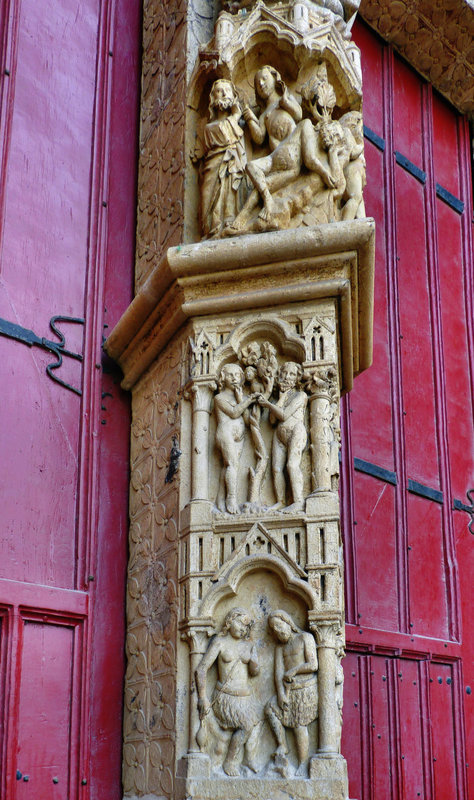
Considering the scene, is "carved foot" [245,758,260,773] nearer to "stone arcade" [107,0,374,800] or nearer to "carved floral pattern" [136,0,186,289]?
"stone arcade" [107,0,374,800]

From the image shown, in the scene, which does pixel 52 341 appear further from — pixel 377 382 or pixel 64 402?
pixel 377 382

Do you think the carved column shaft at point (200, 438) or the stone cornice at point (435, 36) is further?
the stone cornice at point (435, 36)

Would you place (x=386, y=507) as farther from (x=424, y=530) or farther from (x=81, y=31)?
(x=81, y=31)

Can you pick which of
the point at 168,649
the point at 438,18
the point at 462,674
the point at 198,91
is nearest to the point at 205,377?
the point at 168,649

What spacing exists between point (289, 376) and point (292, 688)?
1082 millimetres

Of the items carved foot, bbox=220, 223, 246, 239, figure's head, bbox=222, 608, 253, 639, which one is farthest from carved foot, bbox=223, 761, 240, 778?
carved foot, bbox=220, 223, 246, 239

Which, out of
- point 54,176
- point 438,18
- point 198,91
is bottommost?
point 54,176

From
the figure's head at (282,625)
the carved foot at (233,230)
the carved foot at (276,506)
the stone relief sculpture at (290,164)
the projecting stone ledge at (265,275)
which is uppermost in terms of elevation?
the stone relief sculpture at (290,164)

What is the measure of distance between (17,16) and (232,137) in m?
1.15

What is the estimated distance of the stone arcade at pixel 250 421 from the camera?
11.0 feet

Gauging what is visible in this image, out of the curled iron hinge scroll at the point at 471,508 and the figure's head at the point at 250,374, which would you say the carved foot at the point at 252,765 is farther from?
the curled iron hinge scroll at the point at 471,508

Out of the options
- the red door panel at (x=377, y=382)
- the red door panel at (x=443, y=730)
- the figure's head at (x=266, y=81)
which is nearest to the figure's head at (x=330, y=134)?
the figure's head at (x=266, y=81)

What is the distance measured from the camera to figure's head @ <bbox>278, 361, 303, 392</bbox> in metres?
3.72

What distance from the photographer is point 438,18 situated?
6.34m
